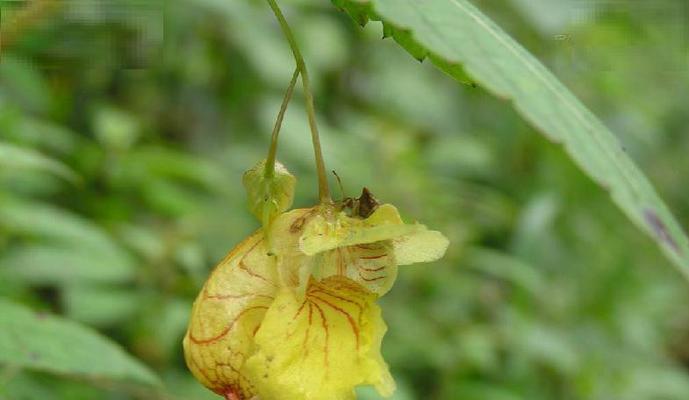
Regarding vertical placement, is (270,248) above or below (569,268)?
below

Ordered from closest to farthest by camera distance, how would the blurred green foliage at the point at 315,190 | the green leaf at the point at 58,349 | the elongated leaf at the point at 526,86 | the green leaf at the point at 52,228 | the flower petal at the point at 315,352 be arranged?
the elongated leaf at the point at 526,86, the flower petal at the point at 315,352, the green leaf at the point at 58,349, the green leaf at the point at 52,228, the blurred green foliage at the point at 315,190

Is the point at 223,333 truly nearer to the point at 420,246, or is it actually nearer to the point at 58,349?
the point at 420,246

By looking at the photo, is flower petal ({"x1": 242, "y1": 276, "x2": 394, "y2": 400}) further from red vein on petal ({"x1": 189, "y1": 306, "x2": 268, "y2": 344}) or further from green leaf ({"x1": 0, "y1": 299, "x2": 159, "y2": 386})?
green leaf ({"x1": 0, "y1": 299, "x2": 159, "y2": 386})

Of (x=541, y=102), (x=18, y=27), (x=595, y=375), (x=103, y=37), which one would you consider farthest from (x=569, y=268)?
(x=541, y=102)

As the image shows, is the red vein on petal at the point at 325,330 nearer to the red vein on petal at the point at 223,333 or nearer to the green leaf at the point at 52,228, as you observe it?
the red vein on petal at the point at 223,333

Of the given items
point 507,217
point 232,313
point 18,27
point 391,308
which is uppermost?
point 507,217

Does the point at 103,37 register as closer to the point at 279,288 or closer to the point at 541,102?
the point at 279,288

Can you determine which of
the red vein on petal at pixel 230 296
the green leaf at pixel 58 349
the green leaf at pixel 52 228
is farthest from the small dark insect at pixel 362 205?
the green leaf at pixel 52 228
